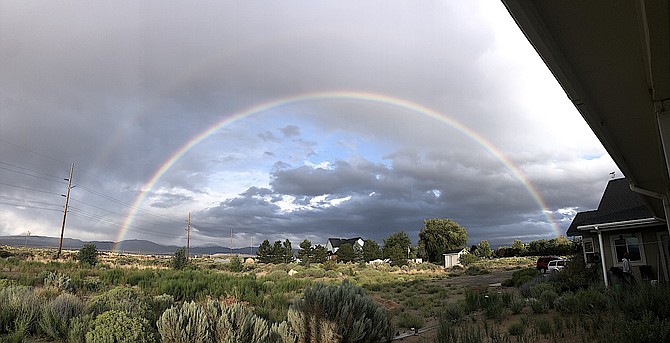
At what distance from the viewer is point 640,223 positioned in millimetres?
16125

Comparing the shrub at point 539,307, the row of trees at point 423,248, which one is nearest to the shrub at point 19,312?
the shrub at point 539,307

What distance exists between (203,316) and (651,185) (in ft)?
37.6

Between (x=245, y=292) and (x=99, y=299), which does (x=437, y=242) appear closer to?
(x=245, y=292)

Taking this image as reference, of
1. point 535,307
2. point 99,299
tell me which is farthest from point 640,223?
point 99,299

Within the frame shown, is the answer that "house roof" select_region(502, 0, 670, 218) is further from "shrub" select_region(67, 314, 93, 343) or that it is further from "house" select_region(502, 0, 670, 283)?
"shrub" select_region(67, 314, 93, 343)

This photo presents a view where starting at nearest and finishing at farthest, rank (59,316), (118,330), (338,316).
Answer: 1. (118,330)
2. (338,316)
3. (59,316)

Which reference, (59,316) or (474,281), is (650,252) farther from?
(59,316)

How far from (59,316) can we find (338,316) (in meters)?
5.79

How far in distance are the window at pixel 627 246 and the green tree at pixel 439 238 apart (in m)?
55.4

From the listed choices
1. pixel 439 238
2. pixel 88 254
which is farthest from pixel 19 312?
pixel 439 238

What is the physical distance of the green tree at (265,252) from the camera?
6053 cm

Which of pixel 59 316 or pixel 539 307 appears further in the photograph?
pixel 539 307

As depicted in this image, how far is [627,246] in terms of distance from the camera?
1789 centimetres

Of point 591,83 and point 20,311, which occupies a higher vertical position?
point 591,83
